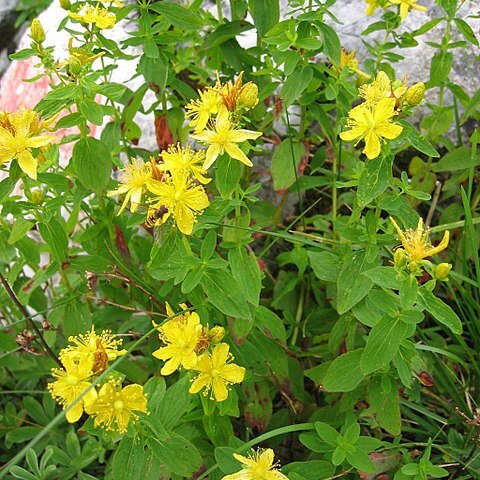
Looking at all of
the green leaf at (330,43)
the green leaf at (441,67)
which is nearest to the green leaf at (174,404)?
the green leaf at (330,43)

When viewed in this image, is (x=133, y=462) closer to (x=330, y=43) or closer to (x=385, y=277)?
(x=385, y=277)

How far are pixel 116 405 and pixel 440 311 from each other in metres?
0.51

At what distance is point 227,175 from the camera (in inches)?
42.4

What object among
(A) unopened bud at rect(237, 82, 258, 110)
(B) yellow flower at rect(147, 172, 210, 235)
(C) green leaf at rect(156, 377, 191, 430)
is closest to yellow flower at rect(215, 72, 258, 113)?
(A) unopened bud at rect(237, 82, 258, 110)

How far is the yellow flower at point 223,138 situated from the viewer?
1.04m

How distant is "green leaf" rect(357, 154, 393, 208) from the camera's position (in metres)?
1.03

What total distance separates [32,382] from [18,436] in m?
0.16

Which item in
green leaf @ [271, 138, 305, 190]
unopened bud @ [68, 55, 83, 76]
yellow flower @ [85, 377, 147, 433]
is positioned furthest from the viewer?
green leaf @ [271, 138, 305, 190]

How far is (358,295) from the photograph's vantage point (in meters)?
1.09

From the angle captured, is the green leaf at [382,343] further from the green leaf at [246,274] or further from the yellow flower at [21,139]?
the yellow flower at [21,139]

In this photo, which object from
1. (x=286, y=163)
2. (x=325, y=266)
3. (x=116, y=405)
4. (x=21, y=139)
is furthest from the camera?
(x=286, y=163)

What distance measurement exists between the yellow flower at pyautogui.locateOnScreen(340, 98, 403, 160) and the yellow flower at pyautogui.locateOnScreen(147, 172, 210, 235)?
0.91ft

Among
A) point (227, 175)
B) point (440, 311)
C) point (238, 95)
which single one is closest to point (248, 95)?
point (238, 95)

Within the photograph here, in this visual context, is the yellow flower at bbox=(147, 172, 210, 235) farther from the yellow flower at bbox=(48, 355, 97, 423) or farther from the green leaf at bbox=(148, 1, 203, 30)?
the green leaf at bbox=(148, 1, 203, 30)
